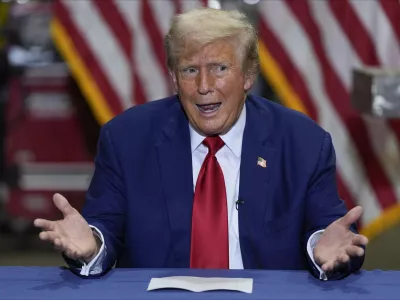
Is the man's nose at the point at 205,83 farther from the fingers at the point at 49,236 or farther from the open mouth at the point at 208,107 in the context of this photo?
the fingers at the point at 49,236

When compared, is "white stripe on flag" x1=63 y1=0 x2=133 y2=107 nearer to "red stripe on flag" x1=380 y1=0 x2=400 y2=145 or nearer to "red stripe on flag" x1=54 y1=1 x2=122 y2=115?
"red stripe on flag" x1=54 y1=1 x2=122 y2=115

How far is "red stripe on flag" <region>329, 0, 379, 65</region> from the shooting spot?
12.6 ft

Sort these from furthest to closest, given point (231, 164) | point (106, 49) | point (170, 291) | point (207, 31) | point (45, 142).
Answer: point (45, 142)
point (106, 49)
point (231, 164)
point (207, 31)
point (170, 291)

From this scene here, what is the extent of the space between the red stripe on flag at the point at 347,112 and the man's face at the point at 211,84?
4.70ft

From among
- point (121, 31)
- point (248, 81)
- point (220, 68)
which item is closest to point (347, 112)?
point (121, 31)

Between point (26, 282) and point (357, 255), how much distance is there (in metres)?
0.70

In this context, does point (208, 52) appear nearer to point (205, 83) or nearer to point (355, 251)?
point (205, 83)

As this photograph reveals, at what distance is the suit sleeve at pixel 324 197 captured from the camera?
2.46m

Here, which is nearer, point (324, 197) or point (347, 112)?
point (324, 197)

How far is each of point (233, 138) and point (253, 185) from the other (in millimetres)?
139

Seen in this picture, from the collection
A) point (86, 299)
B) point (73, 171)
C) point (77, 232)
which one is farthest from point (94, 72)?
point (86, 299)

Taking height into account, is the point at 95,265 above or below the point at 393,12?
below

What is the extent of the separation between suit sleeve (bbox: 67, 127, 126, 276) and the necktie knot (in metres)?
0.23

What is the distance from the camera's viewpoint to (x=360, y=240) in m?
2.15
